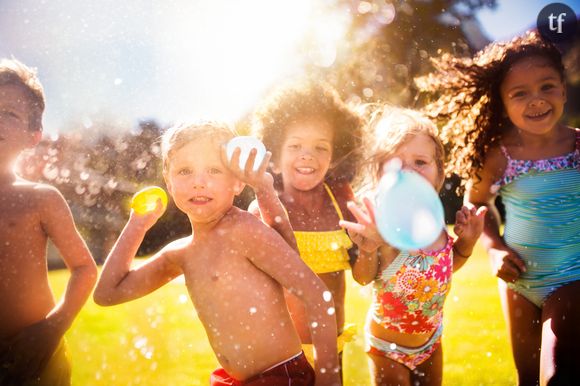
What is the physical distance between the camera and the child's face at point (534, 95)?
3.23m

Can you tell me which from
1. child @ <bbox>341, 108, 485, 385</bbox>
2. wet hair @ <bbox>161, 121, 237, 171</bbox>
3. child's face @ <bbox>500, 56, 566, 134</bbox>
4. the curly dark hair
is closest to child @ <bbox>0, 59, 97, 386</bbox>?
wet hair @ <bbox>161, 121, 237, 171</bbox>

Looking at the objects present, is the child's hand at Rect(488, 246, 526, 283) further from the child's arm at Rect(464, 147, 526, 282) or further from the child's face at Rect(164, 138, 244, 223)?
the child's face at Rect(164, 138, 244, 223)

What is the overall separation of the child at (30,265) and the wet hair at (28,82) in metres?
0.01

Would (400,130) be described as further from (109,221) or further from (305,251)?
(109,221)

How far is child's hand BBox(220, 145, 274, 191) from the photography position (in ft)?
7.79

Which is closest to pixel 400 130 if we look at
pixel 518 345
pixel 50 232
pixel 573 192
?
pixel 573 192

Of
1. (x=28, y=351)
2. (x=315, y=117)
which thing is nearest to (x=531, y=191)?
(x=315, y=117)

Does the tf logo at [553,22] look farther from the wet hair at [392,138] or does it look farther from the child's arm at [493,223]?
the wet hair at [392,138]

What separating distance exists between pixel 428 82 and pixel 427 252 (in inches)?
56.4

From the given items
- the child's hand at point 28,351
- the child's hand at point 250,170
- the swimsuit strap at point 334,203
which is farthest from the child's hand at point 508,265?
the child's hand at point 28,351

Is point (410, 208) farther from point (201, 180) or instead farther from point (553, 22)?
point (553, 22)

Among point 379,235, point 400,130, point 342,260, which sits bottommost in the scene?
point 342,260

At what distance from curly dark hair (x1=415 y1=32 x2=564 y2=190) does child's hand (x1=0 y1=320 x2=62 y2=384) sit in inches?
107

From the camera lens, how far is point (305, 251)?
3.24 meters
